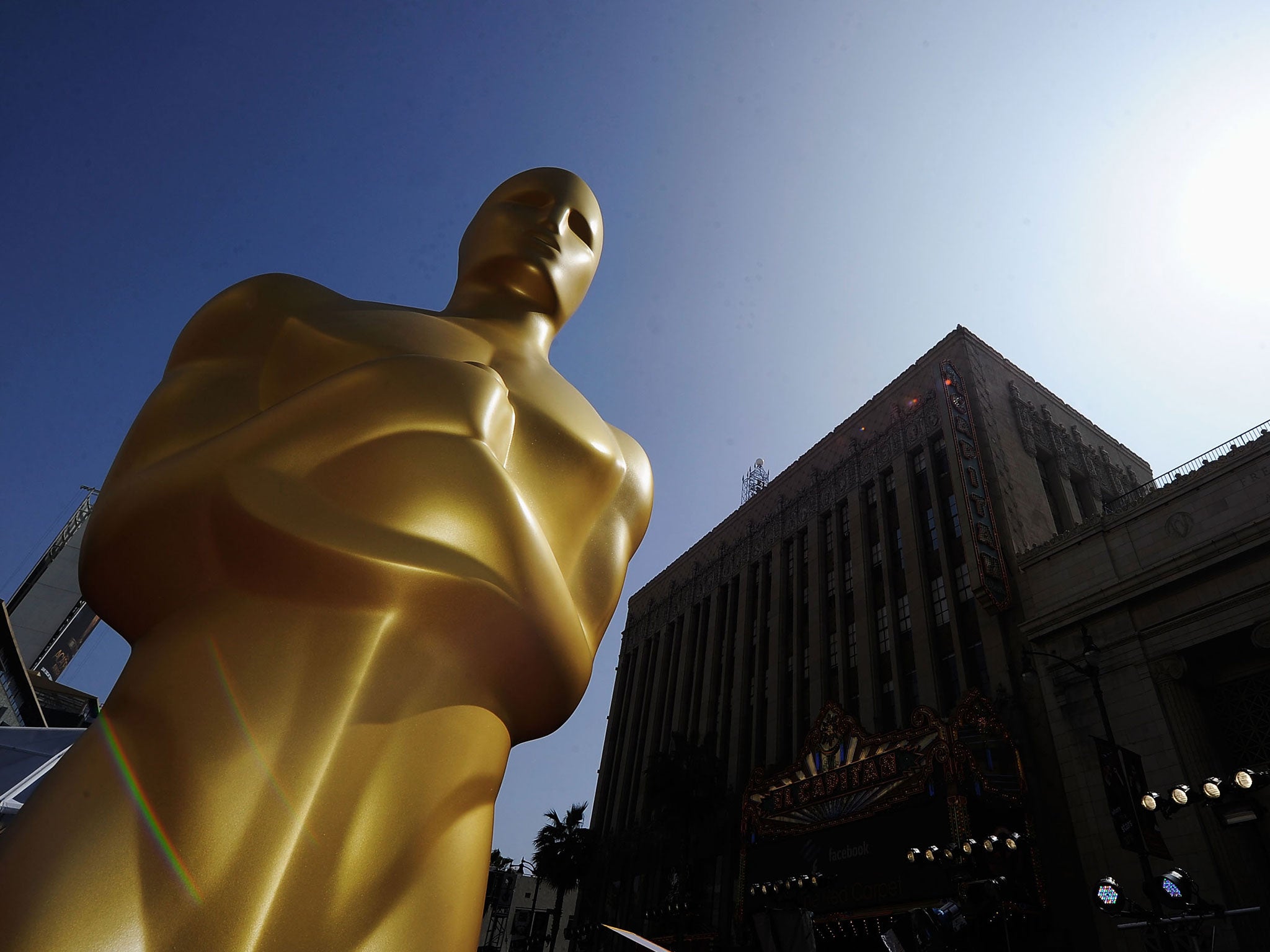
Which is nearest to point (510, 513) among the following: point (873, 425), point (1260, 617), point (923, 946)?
point (923, 946)

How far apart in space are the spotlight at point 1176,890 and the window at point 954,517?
1436 cm

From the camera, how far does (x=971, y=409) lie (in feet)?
87.0

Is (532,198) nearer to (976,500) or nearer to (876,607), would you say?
(976,500)

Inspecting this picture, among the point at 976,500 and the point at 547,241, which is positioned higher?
the point at 976,500

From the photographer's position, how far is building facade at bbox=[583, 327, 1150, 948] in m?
22.0

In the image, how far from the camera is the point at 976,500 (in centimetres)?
2316

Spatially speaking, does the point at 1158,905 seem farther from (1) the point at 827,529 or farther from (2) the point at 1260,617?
(1) the point at 827,529

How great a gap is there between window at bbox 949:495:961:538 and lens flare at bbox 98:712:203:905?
83.4 feet

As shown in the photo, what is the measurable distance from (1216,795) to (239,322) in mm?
13702

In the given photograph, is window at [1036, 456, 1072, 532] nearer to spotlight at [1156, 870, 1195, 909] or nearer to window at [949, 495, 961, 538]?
window at [949, 495, 961, 538]

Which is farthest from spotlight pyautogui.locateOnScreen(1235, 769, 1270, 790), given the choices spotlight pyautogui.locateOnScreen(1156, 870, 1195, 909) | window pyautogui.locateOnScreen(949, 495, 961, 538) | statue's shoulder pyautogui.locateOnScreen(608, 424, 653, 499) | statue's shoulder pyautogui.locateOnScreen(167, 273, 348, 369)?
window pyautogui.locateOnScreen(949, 495, 961, 538)

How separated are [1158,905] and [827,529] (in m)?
21.5

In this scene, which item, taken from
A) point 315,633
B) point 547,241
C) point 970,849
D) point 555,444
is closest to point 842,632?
point 970,849

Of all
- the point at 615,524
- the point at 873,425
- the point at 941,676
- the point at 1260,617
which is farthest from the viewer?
the point at 873,425
